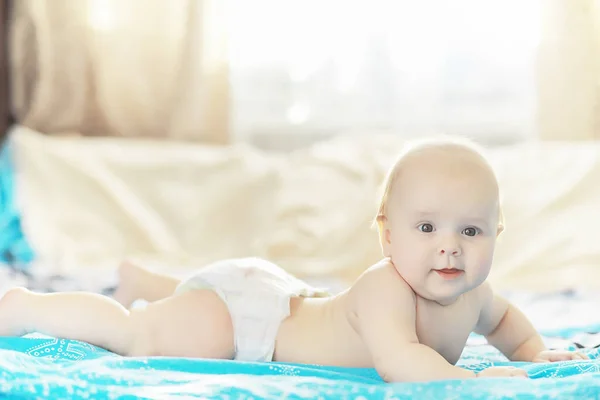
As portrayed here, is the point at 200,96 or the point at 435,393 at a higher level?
the point at 200,96

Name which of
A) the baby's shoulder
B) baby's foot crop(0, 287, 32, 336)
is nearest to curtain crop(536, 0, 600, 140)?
the baby's shoulder

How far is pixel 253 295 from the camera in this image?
1.25m

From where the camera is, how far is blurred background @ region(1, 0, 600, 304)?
7.35ft

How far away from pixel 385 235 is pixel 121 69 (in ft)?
5.78

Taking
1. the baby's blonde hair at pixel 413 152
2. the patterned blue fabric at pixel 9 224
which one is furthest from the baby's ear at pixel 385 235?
the patterned blue fabric at pixel 9 224

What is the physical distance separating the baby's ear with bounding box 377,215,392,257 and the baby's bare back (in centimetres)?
2

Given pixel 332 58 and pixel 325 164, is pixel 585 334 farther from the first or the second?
pixel 332 58

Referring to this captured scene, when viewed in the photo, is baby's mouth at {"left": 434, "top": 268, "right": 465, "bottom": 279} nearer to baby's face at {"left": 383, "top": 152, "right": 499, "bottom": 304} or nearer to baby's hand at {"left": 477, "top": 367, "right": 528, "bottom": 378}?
baby's face at {"left": 383, "top": 152, "right": 499, "bottom": 304}

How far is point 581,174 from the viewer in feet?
7.30

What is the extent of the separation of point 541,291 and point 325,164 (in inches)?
28.7

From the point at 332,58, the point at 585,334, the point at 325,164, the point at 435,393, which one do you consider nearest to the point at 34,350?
the point at 435,393

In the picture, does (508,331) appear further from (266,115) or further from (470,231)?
(266,115)

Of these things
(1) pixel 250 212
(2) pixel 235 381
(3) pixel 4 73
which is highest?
(3) pixel 4 73

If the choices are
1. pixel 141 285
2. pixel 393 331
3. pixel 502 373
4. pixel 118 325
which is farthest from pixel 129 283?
pixel 502 373
